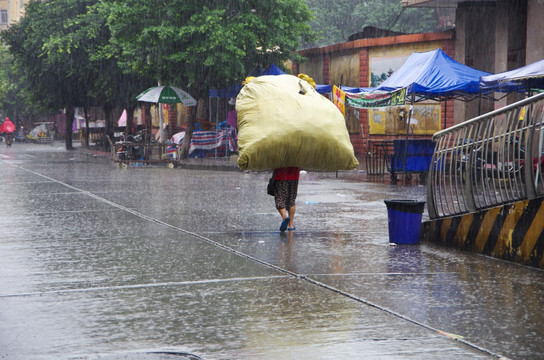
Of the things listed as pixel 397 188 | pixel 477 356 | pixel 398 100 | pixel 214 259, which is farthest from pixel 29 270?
pixel 398 100

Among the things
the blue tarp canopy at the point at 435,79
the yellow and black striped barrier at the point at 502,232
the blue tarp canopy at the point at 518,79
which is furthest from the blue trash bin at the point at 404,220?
the blue tarp canopy at the point at 435,79

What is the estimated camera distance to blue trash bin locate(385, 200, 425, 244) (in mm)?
9281

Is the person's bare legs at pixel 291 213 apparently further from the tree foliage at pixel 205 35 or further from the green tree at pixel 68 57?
the green tree at pixel 68 57

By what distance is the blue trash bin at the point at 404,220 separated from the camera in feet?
30.5

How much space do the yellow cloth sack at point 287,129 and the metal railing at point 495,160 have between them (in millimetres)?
1310

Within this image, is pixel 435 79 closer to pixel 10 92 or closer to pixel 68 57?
pixel 68 57

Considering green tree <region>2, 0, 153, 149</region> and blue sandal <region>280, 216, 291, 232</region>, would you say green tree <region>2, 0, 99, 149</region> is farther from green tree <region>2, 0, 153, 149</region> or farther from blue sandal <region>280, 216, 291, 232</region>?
blue sandal <region>280, 216, 291, 232</region>

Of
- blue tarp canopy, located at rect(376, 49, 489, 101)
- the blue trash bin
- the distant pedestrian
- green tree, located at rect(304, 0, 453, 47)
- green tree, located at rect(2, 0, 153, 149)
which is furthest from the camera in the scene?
green tree, located at rect(304, 0, 453, 47)

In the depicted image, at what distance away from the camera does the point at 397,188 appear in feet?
60.3

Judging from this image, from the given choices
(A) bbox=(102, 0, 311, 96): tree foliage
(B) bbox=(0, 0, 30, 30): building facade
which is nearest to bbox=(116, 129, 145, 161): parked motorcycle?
(A) bbox=(102, 0, 311, 96): tree foliage

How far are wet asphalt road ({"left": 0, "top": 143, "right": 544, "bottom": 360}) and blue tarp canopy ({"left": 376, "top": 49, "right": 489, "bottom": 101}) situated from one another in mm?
7114

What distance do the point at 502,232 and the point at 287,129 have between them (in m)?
2.90

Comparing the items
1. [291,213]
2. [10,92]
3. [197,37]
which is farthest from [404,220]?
[10,92]

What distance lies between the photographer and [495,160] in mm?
8875
